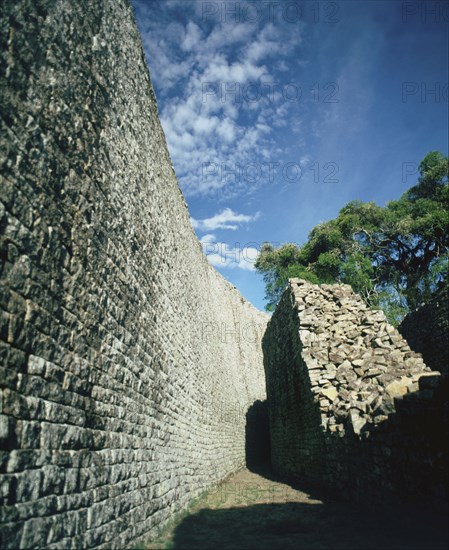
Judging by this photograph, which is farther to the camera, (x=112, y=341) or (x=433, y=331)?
(x=433, y=331)

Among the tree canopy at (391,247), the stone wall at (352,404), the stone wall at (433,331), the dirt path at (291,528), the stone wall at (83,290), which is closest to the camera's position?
the stone wall at (83,290)

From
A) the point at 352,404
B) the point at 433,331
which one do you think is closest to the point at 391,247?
the point at 433,331

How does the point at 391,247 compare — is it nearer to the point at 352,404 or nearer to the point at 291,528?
the point at 352,404

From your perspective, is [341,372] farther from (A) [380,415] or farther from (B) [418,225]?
(B) [418,225]

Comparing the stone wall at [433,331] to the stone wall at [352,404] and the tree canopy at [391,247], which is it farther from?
the tree canopy at [391,247]

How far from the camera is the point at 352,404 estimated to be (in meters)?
6.38

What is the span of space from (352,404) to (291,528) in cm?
239

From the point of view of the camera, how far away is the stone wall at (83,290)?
251cm

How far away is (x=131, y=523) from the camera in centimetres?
420

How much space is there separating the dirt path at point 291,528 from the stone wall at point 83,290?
596mm

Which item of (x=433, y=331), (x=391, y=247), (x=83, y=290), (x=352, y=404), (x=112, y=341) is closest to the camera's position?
(x=83, y=290)

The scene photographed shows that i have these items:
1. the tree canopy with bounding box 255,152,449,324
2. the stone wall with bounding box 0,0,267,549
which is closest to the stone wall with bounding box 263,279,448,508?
the stone wall with bounding box 0,0,267,549

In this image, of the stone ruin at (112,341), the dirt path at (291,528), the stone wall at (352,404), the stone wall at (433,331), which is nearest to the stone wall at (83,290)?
the stone ruin at (112,341)

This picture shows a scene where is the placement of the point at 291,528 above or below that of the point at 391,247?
below
